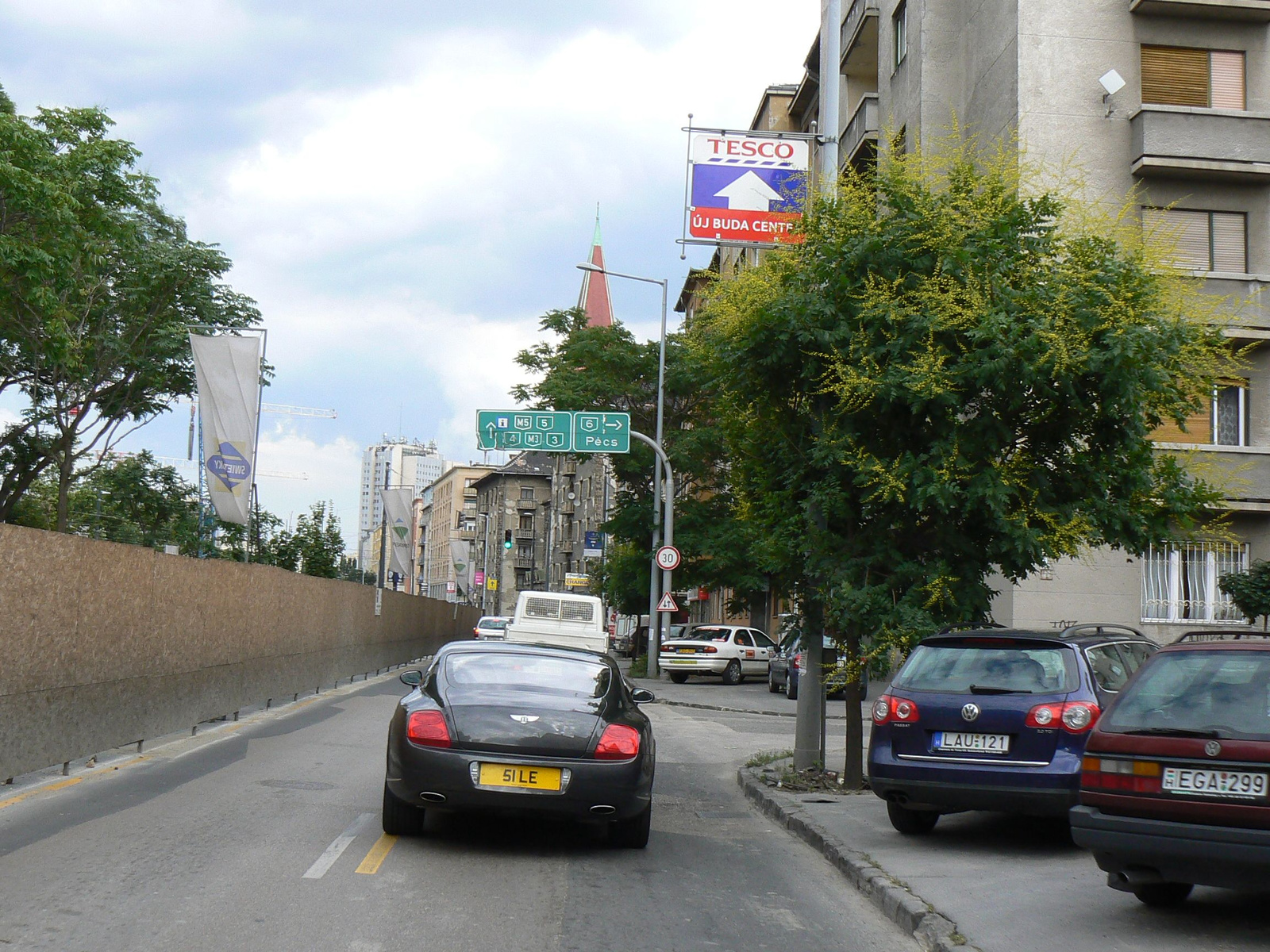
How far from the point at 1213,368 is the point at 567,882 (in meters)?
7.24

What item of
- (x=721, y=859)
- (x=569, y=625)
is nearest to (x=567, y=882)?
(x=721, y=859)

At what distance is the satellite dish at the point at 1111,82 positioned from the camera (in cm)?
2398

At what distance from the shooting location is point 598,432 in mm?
34625

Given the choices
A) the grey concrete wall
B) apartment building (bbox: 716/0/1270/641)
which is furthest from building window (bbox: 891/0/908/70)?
the grey concrete wall

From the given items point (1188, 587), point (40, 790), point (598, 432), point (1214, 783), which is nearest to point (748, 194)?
point (40, 790)

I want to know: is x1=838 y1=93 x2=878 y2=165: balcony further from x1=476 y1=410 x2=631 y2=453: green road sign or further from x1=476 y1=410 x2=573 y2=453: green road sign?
x1=476 y1=410 x2=573 y2=453: green road sign

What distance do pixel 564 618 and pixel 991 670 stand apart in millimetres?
19789

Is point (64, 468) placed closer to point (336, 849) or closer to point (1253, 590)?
point (1253, 590)

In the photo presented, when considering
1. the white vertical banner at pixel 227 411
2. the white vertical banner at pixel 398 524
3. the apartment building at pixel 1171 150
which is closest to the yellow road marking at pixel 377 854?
the white vertical banner at pixel 227 411

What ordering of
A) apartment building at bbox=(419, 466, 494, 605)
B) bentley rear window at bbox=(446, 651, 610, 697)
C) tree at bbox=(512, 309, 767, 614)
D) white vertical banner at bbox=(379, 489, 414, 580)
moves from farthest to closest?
1. apartment building at bbox=(419, 466, 494, 605)
2. white vertical banner at bbox=(379, 489, 414, 580)
3. tree at bbox=(512, 309, 767, 614)
4. bentley rear window at bbox=(446, 651, 610, 697)

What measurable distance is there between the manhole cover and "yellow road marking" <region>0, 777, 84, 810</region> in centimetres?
153

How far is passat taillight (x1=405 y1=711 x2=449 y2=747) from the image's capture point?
8.23 meters

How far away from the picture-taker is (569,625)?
91.7ft

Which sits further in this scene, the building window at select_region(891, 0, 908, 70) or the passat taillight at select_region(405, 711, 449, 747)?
the building window at select_region(891, 0, 908, 70)
